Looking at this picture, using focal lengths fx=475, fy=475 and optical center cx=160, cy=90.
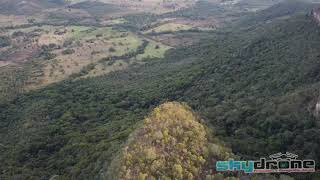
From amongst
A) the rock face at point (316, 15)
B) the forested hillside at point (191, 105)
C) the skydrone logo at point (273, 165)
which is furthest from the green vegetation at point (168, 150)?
the rock face at point (316, 15)

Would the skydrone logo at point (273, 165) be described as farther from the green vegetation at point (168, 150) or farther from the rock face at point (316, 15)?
the rock face at point (316, 15)

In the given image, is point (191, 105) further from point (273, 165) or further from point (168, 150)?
point (273, 165)

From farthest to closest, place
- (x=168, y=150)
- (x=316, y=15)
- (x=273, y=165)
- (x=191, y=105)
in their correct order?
1. (x=316, y=15)
2. (x=191, y=105)
3. (x=168, y=150)
4. (x=273, y=165)

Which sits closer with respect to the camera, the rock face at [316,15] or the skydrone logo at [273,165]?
the skydrone logo at [273,165]

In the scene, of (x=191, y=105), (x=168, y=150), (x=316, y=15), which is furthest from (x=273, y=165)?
(x=316, y=15)

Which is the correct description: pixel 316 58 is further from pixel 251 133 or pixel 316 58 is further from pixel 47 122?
pixel 47 122
